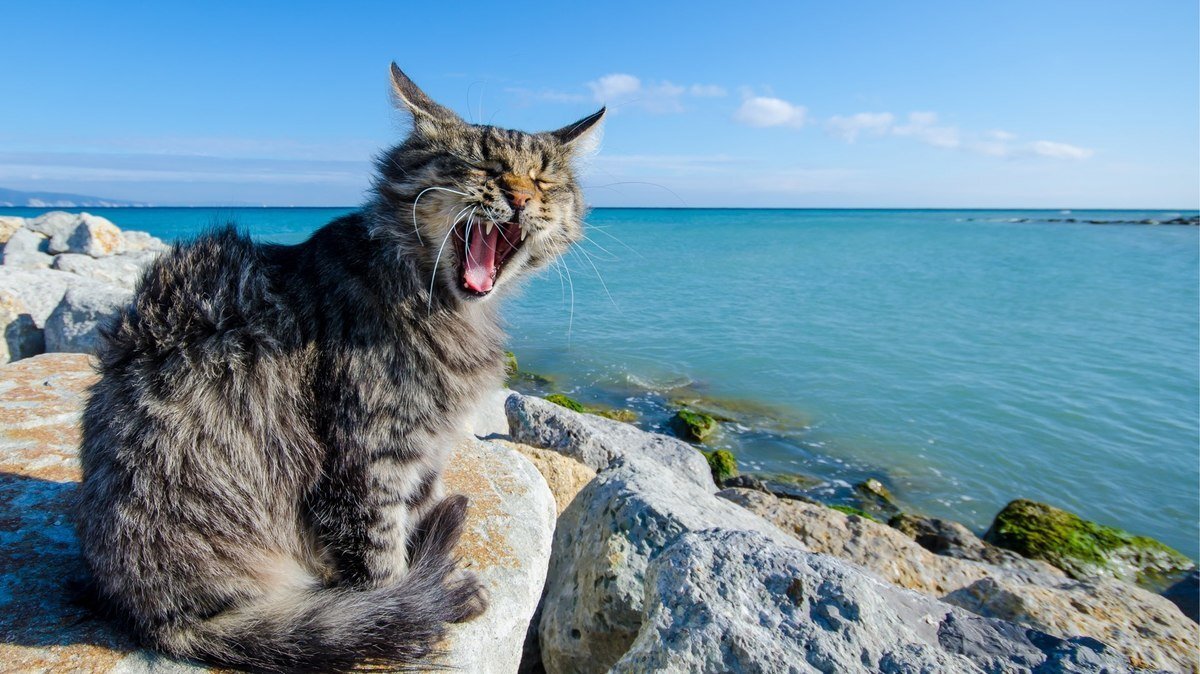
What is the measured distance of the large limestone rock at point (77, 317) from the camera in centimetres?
661

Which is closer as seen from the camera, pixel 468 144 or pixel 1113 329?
pixel 468 144

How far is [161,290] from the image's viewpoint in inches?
95.1

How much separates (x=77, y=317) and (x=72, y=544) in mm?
5341

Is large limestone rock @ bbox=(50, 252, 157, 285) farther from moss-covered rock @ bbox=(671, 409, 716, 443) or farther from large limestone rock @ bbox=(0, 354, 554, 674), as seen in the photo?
moss-covered rock @ bbox=(671, 409, 716, 443)

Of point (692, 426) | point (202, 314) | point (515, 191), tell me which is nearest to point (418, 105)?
point (515, 191)

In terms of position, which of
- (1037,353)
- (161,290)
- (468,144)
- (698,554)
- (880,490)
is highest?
(468,144)

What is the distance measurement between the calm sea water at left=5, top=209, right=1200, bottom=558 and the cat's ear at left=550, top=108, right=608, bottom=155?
433 millimetres

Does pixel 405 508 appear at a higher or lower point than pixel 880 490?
higher

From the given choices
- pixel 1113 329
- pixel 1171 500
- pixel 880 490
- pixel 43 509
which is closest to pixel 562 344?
pixel 880 490

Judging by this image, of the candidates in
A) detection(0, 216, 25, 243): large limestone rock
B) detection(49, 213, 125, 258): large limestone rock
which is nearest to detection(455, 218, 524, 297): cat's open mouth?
detection(49, 213, 125, 258): large limestone rock

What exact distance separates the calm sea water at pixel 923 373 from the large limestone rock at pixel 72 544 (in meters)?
1.13

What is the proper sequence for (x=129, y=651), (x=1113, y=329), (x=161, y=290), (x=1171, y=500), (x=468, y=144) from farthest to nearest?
(x=1113, y=329) → (x=1171, y=500) → (x=468, y=144) → (x=161, y=290) → (x=129, y=651)

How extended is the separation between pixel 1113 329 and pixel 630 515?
804 inches

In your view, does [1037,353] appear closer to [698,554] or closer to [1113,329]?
[1113,329]
